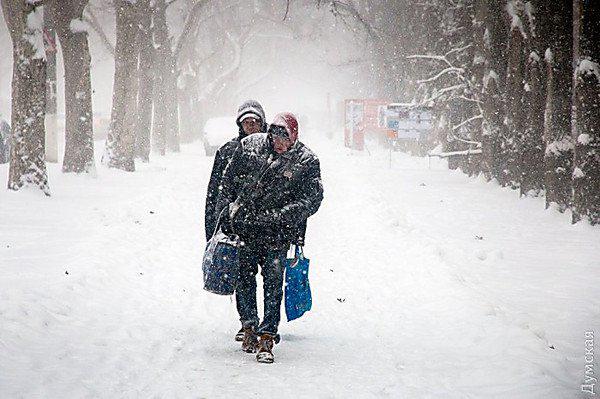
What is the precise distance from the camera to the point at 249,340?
5.17 m

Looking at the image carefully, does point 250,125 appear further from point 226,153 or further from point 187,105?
point 187,105

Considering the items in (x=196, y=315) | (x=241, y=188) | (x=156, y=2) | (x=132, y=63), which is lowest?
(x=196, y=315)

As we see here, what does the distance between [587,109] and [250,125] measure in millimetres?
7929

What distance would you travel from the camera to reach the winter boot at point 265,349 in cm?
491

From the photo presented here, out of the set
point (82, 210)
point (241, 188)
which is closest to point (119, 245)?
point (82, 210)

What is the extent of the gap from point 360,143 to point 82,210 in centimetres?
2568

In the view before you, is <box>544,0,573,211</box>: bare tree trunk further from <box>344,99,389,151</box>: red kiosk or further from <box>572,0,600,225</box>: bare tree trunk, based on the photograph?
<box>344,99,389,151</box>: red kiosk

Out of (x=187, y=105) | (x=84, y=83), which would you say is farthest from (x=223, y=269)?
(x=187, y=105)

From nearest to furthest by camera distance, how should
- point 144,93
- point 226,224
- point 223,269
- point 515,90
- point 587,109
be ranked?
point 223,269 → point 226,224 → point 587,109 → point 515,90 → point 144,93

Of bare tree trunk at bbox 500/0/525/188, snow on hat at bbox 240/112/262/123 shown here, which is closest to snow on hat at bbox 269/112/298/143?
snow on hat at bbox 240/112/262/123

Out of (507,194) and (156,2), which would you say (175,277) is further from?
(156,2)

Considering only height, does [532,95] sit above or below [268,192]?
above

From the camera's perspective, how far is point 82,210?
11.8 m

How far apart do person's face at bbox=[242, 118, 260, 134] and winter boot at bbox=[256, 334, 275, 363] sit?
1667 millimetres
